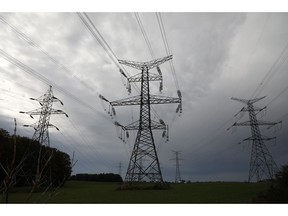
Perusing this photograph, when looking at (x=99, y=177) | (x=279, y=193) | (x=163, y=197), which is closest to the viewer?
→ (x=279, y=193)

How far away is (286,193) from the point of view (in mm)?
10367

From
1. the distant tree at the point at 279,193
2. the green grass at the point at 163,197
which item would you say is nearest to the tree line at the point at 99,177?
the green grass at the point at 163,197

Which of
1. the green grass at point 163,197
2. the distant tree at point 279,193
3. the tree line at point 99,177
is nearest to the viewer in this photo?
the distant tree at point 279,193

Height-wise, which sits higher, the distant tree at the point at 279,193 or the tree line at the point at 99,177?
the tree line at the point at 99,177

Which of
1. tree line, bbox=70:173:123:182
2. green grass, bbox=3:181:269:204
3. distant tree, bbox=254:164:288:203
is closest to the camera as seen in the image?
distant tree, bbox=254:164:288:203

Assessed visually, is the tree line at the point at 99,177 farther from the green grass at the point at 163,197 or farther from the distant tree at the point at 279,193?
the distant tree at the point at 279,193

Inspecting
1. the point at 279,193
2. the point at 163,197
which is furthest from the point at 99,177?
the point at 279,193

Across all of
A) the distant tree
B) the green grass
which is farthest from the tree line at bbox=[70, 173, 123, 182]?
the distant tree

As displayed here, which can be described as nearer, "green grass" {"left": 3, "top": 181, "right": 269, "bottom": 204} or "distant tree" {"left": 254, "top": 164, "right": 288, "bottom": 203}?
"distant tree" {"left": 254, "top": 164, "right": 288, "bottom": 203}

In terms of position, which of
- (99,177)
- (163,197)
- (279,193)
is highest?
(99,177)

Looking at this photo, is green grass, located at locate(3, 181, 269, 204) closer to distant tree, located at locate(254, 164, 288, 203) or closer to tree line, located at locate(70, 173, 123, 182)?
distant tree, located at locate(254, 164, 288, 203)

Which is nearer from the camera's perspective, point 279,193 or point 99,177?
point 279,193

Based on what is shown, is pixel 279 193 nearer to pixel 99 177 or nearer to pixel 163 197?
pixel 163 197

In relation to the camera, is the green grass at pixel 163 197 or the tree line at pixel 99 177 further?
the tree line at pixel 99 177
